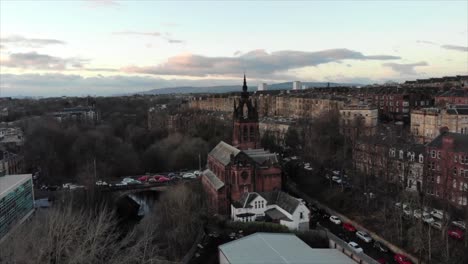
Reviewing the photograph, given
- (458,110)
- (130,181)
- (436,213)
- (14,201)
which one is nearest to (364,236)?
(436,213)

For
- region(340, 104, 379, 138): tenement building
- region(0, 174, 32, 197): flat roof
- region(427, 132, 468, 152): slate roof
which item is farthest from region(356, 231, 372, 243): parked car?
region(0, 174, 32, 197): flat roof

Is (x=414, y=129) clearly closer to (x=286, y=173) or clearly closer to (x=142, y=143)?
(x=286, y=173)

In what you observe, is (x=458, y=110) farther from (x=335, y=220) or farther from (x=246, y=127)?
(x=246, y=127)

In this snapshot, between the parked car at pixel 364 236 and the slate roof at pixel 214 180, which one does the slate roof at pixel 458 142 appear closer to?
the parked car at pixel 364 236

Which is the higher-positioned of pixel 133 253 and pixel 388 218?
pixel 133 253

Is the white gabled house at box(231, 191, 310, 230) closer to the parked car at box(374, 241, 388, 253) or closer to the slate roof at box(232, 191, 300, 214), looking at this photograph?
the slate roof at box(232, 191, 300, 214)

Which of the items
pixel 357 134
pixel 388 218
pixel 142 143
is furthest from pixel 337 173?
pixel 142 143
